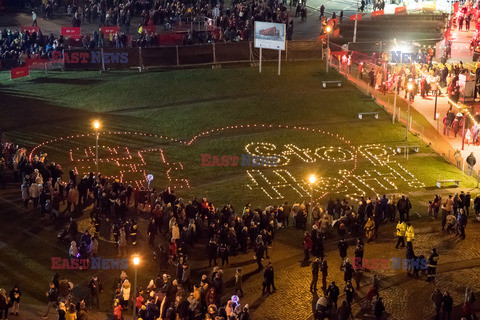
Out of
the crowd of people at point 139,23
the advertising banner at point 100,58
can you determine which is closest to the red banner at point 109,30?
the crowd of people at point 139,23

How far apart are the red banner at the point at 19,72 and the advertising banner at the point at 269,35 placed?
17392 millimetres

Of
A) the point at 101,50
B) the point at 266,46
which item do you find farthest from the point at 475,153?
the point at 101,50

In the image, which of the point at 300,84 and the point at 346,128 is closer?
the point at 346,128

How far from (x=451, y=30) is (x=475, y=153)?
23.5 metres

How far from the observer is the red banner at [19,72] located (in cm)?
5909

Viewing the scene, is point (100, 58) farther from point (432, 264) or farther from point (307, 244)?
point (432, 264)

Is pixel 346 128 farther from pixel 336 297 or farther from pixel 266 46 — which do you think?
pixel 336 297

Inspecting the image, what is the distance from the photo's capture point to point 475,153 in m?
46.1

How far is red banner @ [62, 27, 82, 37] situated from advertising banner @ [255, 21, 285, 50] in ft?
54.5

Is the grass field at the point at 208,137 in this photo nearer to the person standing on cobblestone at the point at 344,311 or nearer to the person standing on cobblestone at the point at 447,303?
the person standing on cobblestone at the point at 344,311

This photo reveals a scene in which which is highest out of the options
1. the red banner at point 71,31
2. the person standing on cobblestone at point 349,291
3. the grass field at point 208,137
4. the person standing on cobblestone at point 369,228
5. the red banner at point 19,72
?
the red banner at point 71,31

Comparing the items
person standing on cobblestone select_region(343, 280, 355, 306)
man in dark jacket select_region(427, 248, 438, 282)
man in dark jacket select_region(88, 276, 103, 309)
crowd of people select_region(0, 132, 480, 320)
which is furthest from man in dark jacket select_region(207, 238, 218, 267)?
man in dark jacket select_region(427, 248, 438, 282)

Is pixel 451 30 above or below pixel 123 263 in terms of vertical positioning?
above

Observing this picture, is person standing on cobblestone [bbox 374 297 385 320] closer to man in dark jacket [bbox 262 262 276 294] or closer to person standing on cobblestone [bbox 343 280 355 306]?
person standing on cobblestone [bbox 343 280 355 306]
